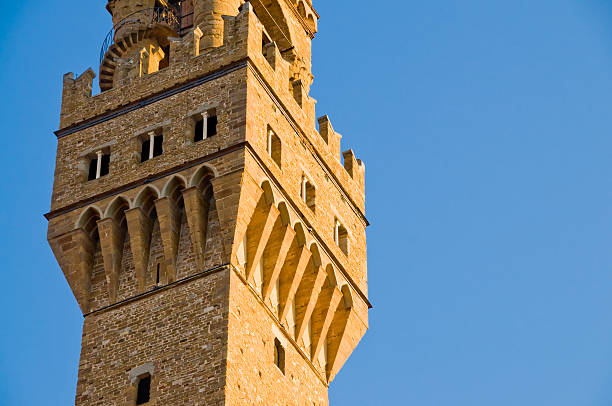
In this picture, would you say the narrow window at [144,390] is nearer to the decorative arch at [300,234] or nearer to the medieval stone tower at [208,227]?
the medieval stone tower at [208,227]

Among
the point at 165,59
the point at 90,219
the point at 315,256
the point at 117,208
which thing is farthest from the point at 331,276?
the point at 165,59

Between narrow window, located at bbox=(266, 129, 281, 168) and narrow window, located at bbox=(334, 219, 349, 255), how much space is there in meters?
3.31

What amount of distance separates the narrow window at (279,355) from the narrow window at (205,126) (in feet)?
17.3

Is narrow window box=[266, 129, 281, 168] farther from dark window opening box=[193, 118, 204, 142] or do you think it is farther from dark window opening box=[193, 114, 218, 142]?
dark window opening box=[193, 118, 204, 142]

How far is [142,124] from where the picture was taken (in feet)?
128

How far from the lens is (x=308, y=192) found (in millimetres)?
39906

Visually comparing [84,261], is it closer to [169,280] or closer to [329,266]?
[169,280]

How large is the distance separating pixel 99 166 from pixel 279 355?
6703mm

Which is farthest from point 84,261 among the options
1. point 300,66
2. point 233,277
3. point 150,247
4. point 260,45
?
point 300,66

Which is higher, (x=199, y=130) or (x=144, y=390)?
(x=199, y=130)

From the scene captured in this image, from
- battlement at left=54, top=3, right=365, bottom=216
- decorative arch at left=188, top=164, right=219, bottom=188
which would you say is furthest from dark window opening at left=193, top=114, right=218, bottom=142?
battlement at left=54, top=3, right=365, bottom=216

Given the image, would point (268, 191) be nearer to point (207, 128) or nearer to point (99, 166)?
point (207, 128)

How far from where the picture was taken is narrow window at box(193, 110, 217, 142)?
37.7 meters

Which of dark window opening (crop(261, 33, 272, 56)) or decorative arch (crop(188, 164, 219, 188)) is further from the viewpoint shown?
dark window opening (crop(261, 33, 272, 56))
